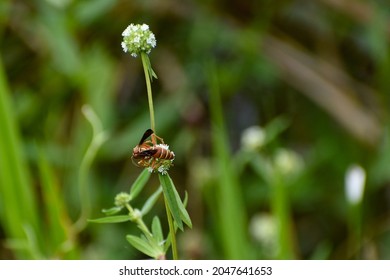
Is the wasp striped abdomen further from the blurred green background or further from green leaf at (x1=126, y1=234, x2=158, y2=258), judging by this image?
the blurred green background

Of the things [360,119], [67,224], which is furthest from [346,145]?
[67,224]

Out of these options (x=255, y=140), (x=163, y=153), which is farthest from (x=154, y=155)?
(x=255, y=140)

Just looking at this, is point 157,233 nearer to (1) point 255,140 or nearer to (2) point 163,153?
(2) point 163,153

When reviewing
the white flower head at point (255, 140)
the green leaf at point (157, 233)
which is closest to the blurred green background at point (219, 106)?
the white flower head at point (255, 140)

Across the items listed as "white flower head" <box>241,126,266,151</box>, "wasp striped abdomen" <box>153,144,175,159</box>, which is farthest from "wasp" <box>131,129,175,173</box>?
"white flower head" <box>241,126,266,151</box>

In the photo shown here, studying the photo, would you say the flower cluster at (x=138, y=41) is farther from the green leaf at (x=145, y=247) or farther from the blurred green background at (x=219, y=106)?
the blurred green background at (x=219, y=106)
